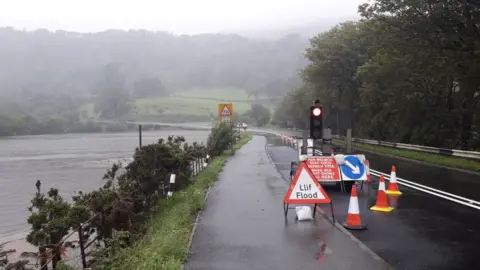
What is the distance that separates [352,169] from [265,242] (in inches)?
270

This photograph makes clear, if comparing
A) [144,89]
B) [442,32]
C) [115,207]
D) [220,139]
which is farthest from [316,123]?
[144,89]

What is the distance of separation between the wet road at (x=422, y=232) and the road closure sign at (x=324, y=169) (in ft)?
3.46

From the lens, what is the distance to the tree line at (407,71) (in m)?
23.0

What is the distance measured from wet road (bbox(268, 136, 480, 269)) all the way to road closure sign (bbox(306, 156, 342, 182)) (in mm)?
1054

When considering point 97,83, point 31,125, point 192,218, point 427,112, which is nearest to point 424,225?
point 192,218

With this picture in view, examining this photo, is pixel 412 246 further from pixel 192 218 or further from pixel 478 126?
pixel 478 126

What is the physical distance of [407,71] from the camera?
32844 mm

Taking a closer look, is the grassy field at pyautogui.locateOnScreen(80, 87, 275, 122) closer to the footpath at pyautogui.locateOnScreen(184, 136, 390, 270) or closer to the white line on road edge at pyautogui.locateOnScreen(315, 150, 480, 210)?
the white line on road edge at pyautogui.locateOnScreen(315, 150, 480, 210)

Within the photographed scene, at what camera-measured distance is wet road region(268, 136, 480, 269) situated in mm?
7316

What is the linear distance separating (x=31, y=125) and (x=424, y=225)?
12026 centimetres

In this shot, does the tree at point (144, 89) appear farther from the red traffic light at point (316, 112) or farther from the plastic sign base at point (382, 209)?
the plastic sign base at point (382, 209)

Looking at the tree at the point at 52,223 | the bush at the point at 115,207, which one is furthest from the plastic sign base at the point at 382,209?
the tree at the point at 52,223

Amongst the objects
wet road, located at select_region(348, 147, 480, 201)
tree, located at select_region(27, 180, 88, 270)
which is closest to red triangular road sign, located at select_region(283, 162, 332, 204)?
tree, located at select_region(27, 180, 88, 270)

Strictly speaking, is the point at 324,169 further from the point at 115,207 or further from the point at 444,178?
the point at 115,207
